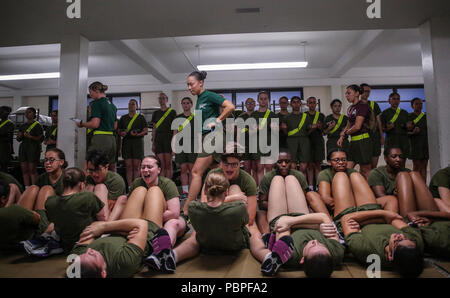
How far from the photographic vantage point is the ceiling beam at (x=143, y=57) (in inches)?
213

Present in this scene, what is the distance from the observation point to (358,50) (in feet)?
19.5

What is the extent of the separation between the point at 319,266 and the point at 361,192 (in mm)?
977

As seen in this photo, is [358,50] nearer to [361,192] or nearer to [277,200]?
[361,192]

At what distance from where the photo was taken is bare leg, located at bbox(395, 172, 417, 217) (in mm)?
2213

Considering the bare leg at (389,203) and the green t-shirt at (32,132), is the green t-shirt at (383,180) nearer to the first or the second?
the bare leg at (389,203)

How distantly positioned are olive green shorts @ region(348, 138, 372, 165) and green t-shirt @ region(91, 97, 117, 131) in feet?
10.1

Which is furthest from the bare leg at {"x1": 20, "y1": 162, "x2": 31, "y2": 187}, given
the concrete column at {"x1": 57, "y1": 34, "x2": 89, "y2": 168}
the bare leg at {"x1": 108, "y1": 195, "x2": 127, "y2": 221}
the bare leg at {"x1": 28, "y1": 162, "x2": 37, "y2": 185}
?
the bare leg at {"x1": 108, "y1": 195, "x2": 127, "y2": 221}

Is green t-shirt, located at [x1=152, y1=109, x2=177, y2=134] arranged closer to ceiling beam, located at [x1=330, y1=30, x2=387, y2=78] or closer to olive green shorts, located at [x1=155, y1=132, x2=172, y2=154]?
olive green shorts, located at [x1=155, y1=132, x2=172, y2=154]

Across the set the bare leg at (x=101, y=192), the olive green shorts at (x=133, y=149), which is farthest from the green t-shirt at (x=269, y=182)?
the olive green shorts at (x=133, y=149)

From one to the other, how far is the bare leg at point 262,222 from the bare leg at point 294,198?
326 mm

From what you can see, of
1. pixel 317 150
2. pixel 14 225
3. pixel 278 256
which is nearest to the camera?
pixel 278 256

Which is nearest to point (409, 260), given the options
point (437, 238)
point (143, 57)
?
point (437, 238)

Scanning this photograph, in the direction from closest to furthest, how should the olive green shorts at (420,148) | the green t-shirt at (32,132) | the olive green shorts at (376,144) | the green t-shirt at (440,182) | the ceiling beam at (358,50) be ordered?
the green t-shirt at (440,182), the olive green shorts at (376,144), the olive green shorts at (420,148), the green t-shirt at (32,132), the ceiling beam at (358,50)
